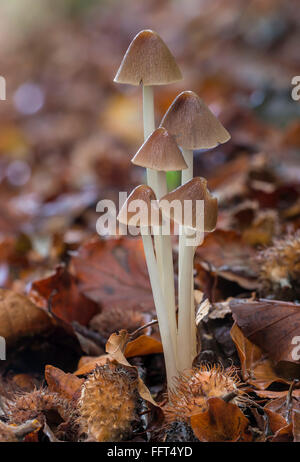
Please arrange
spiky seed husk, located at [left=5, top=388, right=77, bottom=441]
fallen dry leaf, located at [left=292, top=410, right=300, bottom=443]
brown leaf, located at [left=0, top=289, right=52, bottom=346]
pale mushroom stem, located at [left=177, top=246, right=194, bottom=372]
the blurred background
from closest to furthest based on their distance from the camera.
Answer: fallen dry leaf, located at [left=292, top=410, right=300, bottom=443] → spiky seed husk, located at [left=5, top=388, right=77, bottom=441] → pale mushroom stem, located at [left=177, top=246, right=194, bottom=372] → brown leaf, located at [left=0, top=289, right=52, bottom=346] → the blurred background

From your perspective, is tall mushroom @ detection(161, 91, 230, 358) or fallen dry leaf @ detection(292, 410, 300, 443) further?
tall mushroom @ detection(161, 91, 230, 358)

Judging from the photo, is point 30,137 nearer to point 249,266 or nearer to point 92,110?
point 92,110

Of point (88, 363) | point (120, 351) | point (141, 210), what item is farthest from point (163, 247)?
point (88, 363)

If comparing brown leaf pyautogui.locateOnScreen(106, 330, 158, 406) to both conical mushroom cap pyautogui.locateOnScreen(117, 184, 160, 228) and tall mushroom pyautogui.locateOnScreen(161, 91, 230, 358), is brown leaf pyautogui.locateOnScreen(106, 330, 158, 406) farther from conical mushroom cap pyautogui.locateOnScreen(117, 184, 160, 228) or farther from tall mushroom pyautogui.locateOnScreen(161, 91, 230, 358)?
tall mushroom pyautogui.locateOnScreen(161, 91, 230, 358)

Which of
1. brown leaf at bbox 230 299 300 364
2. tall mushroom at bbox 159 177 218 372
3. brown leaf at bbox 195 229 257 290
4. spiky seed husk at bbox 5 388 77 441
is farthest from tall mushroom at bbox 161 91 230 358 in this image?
spiky seed husk at bbox 5 388 77 441

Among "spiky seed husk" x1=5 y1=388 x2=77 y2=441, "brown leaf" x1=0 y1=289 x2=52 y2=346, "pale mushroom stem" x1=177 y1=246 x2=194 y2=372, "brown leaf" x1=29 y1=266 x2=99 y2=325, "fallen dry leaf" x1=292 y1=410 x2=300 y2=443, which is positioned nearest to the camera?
"fallen dry leaf" x1=292 y1=410 x2=300 y2=443

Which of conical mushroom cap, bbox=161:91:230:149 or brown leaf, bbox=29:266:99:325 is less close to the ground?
conical mushroom cap, bbox=161:91:230:149
